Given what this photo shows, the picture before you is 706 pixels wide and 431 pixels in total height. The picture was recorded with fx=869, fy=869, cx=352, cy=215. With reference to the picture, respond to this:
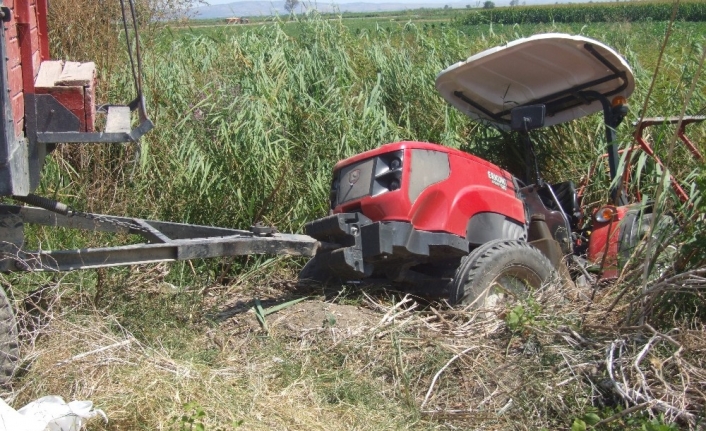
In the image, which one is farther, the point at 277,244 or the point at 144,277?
the point at 144,277

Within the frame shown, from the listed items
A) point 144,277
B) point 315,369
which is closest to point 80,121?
point 315,369

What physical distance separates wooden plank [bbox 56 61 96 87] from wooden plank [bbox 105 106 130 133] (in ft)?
0.73

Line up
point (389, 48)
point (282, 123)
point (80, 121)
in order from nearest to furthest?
point (80, 121), point (282, 123), point (389, 48)

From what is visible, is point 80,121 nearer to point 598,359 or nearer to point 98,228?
point 98,228

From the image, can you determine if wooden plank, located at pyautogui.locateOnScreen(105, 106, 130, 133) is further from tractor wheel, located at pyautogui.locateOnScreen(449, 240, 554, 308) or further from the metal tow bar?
tractor wheel, located at pyautogui.locateOnScreen(449, 240, 554, 308)

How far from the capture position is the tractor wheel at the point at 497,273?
4680mm

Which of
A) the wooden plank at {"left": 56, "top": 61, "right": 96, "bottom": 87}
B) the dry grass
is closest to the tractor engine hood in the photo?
the dry grass

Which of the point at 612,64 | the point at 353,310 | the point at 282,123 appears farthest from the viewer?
the point at 282,123

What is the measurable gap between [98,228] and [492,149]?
3595 millimetres

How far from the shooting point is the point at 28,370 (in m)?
3.98

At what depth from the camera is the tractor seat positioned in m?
5.82

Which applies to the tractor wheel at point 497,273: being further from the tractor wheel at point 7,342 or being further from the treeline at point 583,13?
the treeline at point 583,13

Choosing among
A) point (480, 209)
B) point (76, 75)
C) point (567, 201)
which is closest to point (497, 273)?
point (480, 209)

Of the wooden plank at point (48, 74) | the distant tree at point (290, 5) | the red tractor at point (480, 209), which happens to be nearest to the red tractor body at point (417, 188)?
the red tractor at point (480, 209)
